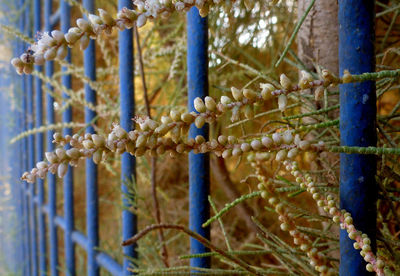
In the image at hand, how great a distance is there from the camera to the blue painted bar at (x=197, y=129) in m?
0.43

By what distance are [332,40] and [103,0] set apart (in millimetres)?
700

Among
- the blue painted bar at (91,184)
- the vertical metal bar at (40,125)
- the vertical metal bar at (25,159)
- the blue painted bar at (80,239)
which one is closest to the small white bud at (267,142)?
the blue painted bar at (91,184)

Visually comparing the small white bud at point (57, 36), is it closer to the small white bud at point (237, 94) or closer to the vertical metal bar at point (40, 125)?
the small white bud at point (237, 94)

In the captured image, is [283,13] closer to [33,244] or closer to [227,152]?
[227,152]

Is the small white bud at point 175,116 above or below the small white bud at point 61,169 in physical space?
above

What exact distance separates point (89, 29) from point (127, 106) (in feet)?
1.13

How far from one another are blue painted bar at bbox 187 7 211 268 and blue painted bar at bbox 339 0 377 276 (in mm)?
178

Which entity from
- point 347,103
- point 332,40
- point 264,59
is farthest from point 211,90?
point 347,103

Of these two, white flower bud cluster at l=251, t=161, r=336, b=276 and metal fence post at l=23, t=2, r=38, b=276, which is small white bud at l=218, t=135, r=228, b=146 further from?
metal fence post at l=23, t=2, r=38, b=276

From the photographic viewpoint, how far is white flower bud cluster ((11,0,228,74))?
199 millimetres

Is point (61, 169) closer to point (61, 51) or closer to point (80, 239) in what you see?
point (61, 51)

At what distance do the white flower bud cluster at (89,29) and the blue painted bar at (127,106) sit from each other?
12.6 inches

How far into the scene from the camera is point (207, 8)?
223mm

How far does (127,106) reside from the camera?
1.82 feet
